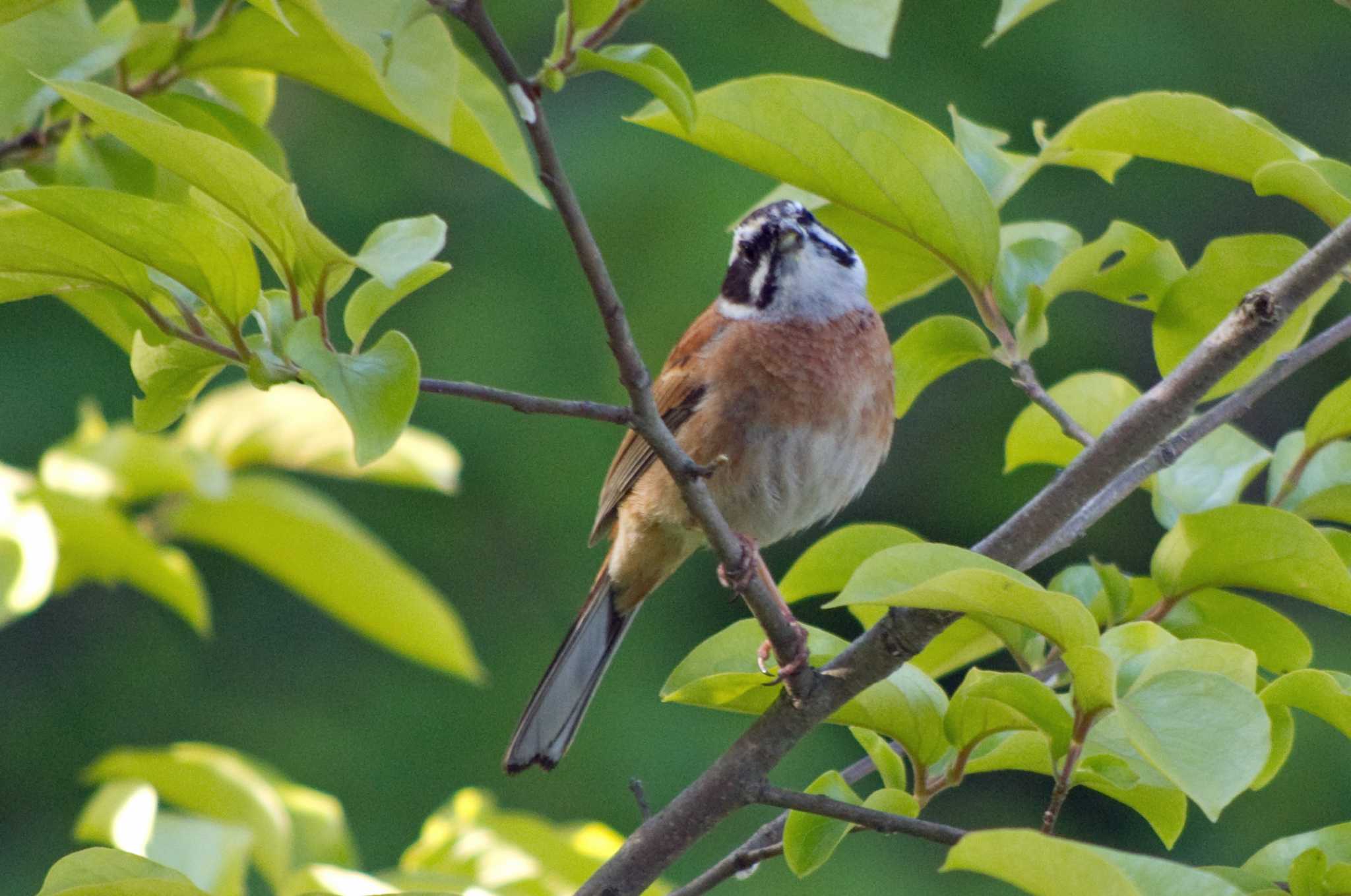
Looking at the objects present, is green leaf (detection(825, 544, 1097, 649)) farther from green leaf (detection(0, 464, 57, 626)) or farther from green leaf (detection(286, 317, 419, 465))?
green leaf (detection(0, 464, 57, 626))

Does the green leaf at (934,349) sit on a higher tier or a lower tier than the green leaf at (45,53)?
lower

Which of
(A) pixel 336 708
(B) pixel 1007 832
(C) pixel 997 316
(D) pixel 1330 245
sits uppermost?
(D) pixel 1330 245

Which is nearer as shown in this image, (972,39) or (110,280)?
(110,280)

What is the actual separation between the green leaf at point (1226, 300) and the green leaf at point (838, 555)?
357 millimetres

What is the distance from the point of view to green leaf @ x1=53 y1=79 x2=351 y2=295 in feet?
3.45

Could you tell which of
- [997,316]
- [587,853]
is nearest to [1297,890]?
[997,316]

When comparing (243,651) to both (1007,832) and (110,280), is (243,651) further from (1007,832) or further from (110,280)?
(1007,832)

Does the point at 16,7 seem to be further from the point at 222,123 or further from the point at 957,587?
the point at 957,587

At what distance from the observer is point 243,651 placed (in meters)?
5.63

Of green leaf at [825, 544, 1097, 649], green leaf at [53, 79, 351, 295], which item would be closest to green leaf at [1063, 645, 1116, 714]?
green leaf at [825, 544, 1097, 649]

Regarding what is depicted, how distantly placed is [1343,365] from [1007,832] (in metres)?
5.34

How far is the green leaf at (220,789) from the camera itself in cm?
182

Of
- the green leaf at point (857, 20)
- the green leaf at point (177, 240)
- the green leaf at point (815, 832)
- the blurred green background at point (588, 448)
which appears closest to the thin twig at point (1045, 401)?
the green leaf at point (815, 832)

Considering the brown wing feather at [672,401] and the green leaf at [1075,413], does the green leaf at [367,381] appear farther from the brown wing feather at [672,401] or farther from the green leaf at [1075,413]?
the brown wing feather at [672,401]
